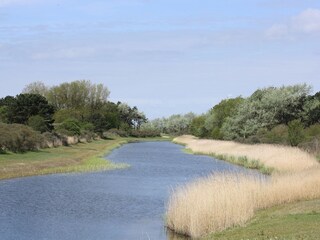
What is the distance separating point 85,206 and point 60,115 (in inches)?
3369

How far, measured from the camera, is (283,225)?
15.8 meters

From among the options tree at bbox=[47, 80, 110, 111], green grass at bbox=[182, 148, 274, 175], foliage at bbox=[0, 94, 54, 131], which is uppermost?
tree at bbox=[47, 80, 110, 111]

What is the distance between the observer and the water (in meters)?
19.7

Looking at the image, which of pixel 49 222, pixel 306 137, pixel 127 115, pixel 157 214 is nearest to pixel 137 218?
pixel 157 214

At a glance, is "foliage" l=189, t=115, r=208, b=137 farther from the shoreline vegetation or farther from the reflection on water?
the reflection on water

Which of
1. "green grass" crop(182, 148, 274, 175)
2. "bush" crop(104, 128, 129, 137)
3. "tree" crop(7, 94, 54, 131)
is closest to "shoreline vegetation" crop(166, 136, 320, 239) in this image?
"green grass" crop(182, 148, 274, 175)

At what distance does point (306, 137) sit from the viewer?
174ft

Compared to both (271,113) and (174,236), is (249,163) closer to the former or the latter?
(174,236)

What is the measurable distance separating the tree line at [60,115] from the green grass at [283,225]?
1241 inches

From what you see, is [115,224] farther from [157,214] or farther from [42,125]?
[42,125]

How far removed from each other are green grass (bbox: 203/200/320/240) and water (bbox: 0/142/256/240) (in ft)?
11.0

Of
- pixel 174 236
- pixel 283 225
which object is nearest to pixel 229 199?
pixel 174 236

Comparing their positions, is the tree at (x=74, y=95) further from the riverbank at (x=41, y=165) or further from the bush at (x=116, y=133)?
the riverbank at (x=41, y=165)

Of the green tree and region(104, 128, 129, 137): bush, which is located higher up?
region(104, 128, 129, 137): bush
